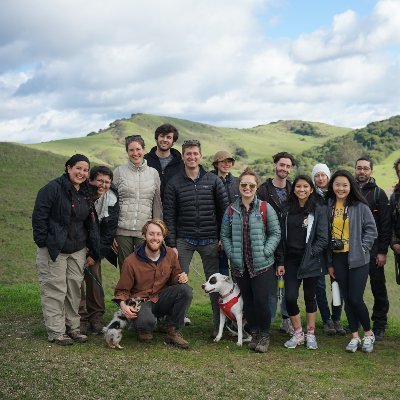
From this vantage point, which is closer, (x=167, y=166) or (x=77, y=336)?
(x=77, y=336)

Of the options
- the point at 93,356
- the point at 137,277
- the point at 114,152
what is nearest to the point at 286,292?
the point at 137,277

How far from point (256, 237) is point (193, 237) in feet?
3.98

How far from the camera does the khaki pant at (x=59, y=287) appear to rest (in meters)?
8.42

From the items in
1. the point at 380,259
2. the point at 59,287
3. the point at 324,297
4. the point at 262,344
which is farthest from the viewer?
the point at 324,297

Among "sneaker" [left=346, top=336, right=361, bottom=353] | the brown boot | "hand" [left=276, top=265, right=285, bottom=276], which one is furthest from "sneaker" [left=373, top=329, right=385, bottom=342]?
the brown boot

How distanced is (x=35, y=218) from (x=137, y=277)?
186 centimetres

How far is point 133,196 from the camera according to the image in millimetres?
A: 9102

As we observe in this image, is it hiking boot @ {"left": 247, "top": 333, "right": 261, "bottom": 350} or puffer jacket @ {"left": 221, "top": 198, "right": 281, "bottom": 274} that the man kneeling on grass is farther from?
hiking boot @ {"left": 247, "top": 333, "right": 261, "bottom": 350}

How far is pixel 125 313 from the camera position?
827 cm

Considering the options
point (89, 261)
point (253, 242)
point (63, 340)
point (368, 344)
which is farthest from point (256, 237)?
point (63, 340)

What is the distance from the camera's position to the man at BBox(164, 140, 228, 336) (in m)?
8.94

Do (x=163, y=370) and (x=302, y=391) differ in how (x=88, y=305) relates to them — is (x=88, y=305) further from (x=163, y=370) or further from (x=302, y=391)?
(x=302, y=391)

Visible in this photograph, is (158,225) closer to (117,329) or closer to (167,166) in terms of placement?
(167,166)

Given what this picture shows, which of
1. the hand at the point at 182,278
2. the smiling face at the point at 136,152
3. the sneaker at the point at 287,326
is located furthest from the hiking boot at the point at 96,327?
the sneaker at the point at 287,326
